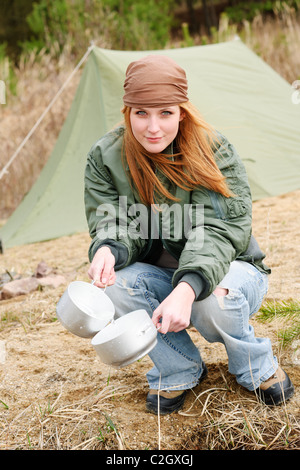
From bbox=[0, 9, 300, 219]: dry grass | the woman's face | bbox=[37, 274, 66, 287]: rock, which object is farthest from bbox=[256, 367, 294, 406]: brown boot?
bbox=[0, 9, 300, 219]: dry grass

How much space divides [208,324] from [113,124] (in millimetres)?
3059

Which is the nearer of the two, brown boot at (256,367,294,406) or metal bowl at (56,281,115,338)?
metal bowl at (56,281,115,338)

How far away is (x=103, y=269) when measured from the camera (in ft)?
5.35

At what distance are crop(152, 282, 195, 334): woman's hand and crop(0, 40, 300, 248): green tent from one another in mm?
2895

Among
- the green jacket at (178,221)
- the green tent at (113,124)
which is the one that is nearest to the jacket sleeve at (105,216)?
the green jacket at (178,221)

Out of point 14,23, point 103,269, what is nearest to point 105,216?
point 103,269

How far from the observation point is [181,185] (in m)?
1.73

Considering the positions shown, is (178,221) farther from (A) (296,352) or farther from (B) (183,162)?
(A) (296,352)

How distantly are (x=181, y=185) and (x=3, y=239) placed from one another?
316 centimetres

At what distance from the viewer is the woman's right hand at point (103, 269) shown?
5.28 ft

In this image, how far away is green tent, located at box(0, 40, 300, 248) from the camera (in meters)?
4.38

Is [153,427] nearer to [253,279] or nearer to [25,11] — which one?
[253,279]

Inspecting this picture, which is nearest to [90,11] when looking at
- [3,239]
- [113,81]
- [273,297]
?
[113,81]

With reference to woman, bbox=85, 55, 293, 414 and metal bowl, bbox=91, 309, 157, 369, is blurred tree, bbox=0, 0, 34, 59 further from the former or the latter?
metal bowl, bbox=91, 309, 157, 369
